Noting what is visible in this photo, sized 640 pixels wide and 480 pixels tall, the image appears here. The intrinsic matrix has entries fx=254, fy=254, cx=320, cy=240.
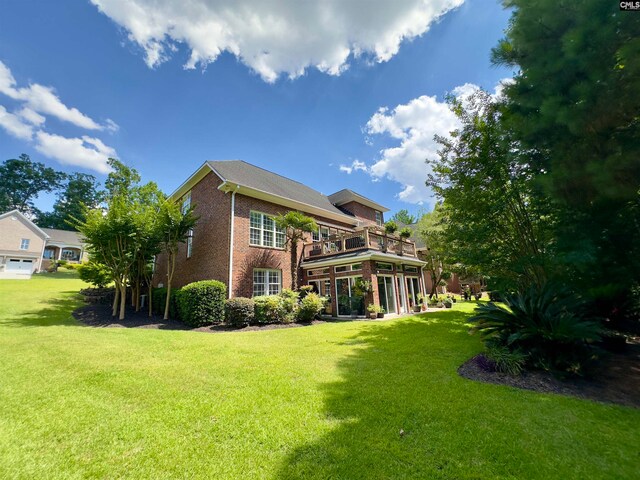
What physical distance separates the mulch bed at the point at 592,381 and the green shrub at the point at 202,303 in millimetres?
9815

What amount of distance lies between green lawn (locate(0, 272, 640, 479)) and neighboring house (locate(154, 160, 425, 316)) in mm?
7578

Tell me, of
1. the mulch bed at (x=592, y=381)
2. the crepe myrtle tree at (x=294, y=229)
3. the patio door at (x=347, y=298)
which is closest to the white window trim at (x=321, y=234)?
the crepe myrtle tree at (x=294, y=229)

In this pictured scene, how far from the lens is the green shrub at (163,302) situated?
12.7 m

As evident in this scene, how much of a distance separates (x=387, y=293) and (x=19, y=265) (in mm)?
42857

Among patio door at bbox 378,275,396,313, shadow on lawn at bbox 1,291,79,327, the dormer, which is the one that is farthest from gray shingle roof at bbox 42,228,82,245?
patio door at bbox 378,275,396,313

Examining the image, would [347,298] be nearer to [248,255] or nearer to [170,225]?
[248,255]

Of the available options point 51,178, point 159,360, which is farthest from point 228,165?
point 51,178

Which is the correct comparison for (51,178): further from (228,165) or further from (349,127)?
(349,127)

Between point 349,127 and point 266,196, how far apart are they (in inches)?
260

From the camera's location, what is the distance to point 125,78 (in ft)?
38.8

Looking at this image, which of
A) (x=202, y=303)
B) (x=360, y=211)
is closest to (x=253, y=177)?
(x=202, y=303)

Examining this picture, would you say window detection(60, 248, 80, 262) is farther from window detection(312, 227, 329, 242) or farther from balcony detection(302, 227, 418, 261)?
balcony detection(302, 227, 418, 261)

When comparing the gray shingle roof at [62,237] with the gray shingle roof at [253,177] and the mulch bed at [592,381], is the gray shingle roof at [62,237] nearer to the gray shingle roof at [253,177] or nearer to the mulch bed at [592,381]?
the gray shingle roof at [253,177]

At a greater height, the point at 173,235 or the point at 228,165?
the point at 228,165
